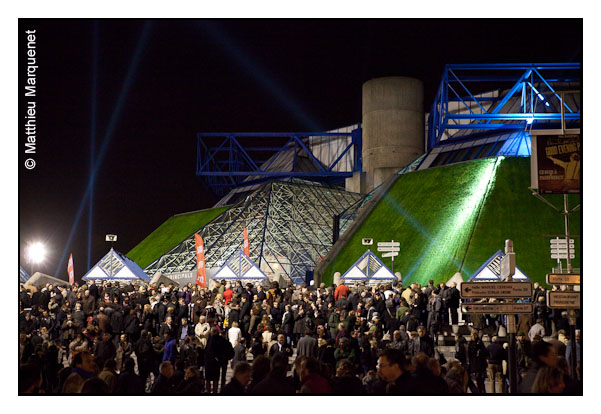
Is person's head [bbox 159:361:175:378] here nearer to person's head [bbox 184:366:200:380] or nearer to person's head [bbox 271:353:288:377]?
person's head [bbox 184:366:200:380]

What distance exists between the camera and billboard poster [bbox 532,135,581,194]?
811 inches

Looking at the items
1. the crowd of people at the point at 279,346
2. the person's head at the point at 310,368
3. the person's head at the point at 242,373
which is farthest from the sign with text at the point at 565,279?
the person's head at the point at 242,373

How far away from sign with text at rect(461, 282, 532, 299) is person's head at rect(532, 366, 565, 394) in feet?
18.7

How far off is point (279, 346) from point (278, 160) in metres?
74.6

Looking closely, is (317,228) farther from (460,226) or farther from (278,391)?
(278,391)

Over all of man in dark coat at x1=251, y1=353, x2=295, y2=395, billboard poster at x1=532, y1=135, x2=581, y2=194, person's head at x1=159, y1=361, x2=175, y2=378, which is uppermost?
billboard poster at x1=532, y1=135, x2=581, y2=194

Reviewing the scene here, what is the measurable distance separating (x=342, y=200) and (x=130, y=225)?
70.1 ft

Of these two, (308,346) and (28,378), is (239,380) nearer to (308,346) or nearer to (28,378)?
(28,378)

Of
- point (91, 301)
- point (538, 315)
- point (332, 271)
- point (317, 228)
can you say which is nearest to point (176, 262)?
point (317, 228)

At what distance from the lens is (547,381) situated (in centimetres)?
987

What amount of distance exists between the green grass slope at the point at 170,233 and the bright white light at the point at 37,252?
1418 centimetres

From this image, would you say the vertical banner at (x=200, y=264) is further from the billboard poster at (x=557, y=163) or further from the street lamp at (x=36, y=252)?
the billboard poster at (x=557, y=163)

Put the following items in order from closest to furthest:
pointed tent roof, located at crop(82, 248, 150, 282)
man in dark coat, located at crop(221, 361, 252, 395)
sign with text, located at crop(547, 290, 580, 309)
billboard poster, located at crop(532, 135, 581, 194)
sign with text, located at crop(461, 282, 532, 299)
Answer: man in dark coat, located at crop(221, 361, 252, 395)
sign with text, located at crop(461, 282, 532, 299)
sign with text, located at crop(547, 290, 580, 309)
billboard poster, located at crop(532, 135, 581, 194)
pointed tent roof, located at crop(82, 248, 150, 282)

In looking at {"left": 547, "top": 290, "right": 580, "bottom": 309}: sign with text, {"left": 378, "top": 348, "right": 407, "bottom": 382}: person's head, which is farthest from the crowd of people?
{"left": 547, "top": 290, "right": 580, "bottom": 309}: sign with text
